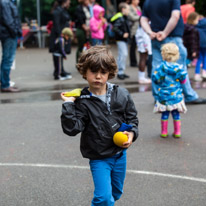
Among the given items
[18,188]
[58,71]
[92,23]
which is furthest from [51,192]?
[92,23]

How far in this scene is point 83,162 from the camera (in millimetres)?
5594

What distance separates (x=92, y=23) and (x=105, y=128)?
9.42m

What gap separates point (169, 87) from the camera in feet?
21.7

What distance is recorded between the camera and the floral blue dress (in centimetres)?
655

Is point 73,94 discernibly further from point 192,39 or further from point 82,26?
point 82,26

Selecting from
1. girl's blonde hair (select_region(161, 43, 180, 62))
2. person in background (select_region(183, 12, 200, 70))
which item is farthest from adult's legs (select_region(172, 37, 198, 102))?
person in background (select_region(183, 12, 200, 70))

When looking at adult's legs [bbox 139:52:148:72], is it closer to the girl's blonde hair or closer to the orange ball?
the girl's blonde hair

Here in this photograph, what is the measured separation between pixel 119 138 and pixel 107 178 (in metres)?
0.33

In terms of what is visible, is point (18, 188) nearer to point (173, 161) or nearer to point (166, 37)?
point (173, 161)

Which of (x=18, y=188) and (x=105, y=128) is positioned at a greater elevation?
(x=105, y=128)

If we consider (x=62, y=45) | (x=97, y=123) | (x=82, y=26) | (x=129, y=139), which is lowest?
(x=129, y=139)

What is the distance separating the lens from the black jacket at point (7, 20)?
32.2ft

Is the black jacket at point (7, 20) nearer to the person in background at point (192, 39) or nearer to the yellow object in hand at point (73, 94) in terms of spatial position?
the person in background at point (192, 39)

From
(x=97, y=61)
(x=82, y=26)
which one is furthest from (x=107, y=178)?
(x=82, y=26)
